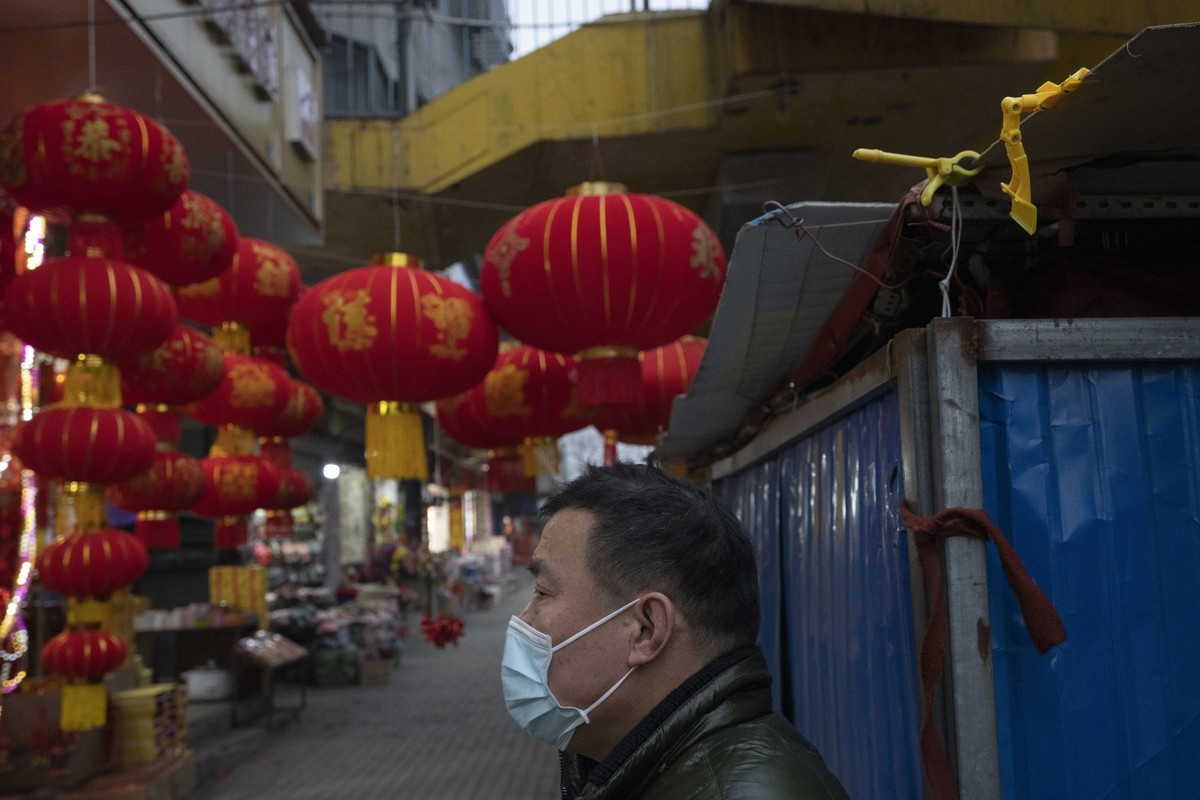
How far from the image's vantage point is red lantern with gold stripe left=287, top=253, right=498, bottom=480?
5.04 m

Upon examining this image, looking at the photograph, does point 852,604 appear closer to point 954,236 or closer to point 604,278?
point 954,236

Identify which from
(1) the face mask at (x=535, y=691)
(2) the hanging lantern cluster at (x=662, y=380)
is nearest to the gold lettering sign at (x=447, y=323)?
(2) the hanging lantern cluster at (x=662, y=380)

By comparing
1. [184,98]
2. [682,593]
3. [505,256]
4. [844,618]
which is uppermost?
[184,98]

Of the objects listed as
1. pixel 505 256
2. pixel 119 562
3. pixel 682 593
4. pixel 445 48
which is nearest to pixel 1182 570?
pixel 682 593

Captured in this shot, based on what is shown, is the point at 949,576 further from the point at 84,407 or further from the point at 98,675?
the point at 98,675

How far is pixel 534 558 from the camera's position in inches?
69.7

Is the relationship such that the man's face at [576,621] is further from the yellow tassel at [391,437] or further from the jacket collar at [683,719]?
the yellow tassel at [391,437]

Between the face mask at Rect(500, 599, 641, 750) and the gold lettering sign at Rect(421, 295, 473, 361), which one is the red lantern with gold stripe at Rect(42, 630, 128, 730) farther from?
the face mask at Rect(500, 599, 641, 750)

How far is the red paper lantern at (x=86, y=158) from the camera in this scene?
179 inches

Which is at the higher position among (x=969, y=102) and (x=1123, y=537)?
(x=969, y=102)

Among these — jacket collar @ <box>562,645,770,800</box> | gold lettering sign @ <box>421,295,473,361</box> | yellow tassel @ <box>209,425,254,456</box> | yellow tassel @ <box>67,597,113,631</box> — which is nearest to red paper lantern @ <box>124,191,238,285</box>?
gold lettering sign @ <box>421,295,473,361</box>

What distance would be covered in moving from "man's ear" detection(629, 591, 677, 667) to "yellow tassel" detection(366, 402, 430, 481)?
3924 millimetres

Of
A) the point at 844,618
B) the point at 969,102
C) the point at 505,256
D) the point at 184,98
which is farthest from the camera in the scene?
the point at 969,102

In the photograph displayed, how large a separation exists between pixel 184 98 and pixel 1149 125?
6.32 m
